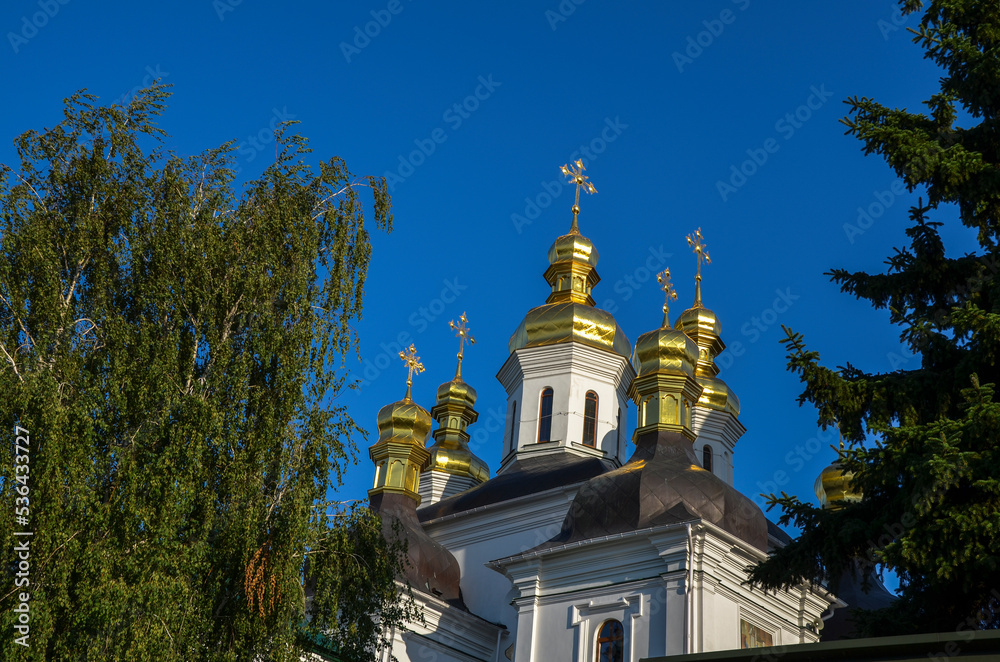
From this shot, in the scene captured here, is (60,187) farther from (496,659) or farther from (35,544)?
(496,659)

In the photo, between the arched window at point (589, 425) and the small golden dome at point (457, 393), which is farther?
the small golden dome at point (457, 393)

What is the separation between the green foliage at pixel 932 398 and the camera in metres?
8.53

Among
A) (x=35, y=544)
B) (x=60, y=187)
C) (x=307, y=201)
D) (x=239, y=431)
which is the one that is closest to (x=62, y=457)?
(x=35, y=544)

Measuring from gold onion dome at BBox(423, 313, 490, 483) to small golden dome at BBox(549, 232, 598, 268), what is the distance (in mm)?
4741

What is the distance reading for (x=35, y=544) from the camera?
945 cm

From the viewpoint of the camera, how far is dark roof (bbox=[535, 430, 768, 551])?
18.6 m

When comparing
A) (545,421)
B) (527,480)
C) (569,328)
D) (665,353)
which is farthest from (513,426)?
(665,353)

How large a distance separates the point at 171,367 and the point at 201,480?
112 cm

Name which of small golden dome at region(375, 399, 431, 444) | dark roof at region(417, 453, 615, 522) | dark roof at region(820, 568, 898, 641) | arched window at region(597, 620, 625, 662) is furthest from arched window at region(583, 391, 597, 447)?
arched window at region(597, 620, 625, 662)

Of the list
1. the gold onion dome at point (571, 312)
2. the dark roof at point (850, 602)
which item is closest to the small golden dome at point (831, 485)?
the dark roof at point (850, 602)

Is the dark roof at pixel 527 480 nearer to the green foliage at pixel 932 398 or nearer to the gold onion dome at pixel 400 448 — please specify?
the gold onion dome at pixel 400 448

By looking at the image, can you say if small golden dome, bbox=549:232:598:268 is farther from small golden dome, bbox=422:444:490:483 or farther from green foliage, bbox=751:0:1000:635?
green foliage, bbox=751:0:1000:635

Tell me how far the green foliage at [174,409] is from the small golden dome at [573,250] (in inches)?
718

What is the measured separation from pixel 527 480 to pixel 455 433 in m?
8.59
